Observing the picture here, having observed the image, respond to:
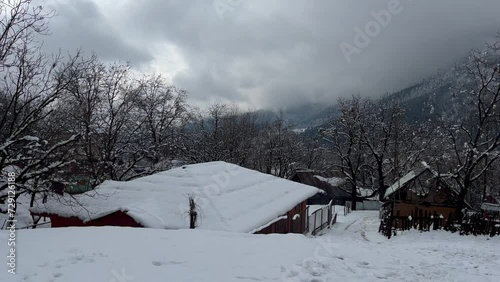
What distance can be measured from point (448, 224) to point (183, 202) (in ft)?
44.7

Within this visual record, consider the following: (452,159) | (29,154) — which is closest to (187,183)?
(29,154)

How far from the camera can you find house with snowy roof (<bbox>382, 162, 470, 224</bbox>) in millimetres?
29134

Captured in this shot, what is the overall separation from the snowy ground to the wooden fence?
8602mm

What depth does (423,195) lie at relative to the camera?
30641mm

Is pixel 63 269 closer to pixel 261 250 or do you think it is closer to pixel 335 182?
pixel 261 250

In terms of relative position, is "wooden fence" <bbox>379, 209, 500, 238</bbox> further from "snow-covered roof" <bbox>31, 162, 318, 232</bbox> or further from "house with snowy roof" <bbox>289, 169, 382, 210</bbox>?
"house with snowy roof" <bbox>289, 169, 382, 210</bbox>

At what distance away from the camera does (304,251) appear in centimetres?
794

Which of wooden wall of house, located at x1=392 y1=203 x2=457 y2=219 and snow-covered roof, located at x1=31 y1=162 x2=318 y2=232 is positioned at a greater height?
snow-covered roof, located at x1=31 y1=162 x2=318 y2=232

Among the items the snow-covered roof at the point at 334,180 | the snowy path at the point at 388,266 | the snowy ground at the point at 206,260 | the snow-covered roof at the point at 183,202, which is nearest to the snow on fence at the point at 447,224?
the snow-covered roof at the point at 183,202

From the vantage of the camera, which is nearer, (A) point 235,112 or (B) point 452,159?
(B) point 452,159

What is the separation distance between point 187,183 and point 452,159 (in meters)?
29.4

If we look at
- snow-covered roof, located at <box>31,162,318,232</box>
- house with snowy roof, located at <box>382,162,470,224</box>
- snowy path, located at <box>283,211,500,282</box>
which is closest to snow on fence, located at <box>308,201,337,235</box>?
house with snowy roof, located at <box>382,162,470,224</box>

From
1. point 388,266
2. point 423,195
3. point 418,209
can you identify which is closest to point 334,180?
point 423,195

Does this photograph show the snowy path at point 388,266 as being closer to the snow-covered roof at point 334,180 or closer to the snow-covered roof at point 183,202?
the snow-covered roof at point 183,202
